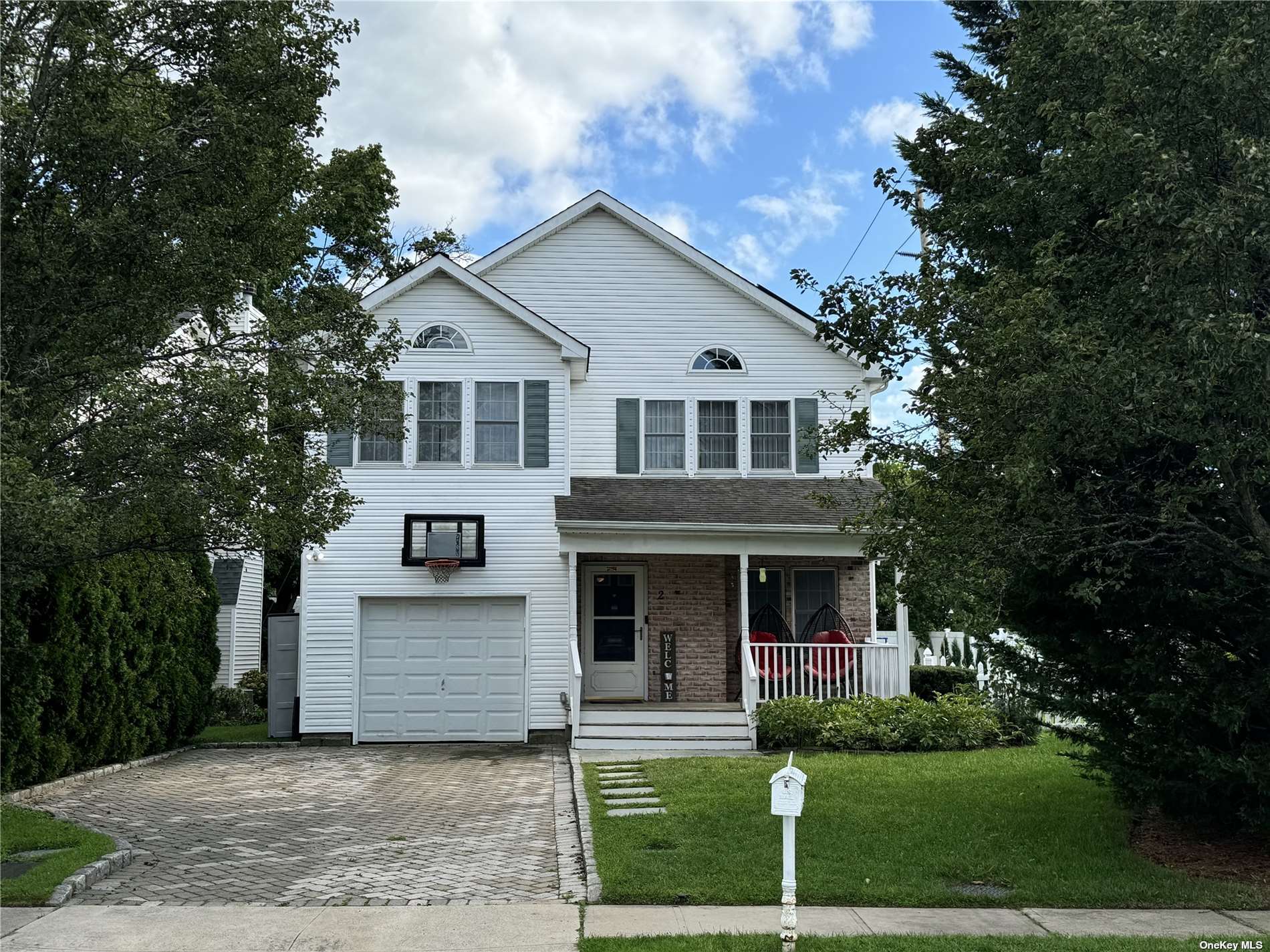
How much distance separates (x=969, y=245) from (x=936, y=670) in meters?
11.3

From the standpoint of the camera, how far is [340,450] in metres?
16.8

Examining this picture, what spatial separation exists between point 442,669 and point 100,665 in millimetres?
5213

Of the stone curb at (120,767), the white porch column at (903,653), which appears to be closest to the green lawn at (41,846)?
the stone curb at (120,767)

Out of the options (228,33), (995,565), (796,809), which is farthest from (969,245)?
(228,33)

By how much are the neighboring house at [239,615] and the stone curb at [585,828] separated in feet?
36.2

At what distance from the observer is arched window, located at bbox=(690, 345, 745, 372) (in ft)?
60.2

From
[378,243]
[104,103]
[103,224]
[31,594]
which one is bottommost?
[31,594]

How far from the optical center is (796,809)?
6195 millimetres

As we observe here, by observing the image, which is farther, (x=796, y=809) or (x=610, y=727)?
(x=610, y=727)

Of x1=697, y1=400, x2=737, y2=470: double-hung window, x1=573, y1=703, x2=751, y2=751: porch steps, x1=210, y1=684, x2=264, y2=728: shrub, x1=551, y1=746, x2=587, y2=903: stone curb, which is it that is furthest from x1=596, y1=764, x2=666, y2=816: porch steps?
x1=210, y1=684, x2=264, y2=728: shrub

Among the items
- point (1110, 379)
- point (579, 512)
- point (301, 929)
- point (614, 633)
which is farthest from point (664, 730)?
point (1110, 379)

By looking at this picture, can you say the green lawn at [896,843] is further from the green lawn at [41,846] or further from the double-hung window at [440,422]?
the double-hung window at [440,422]

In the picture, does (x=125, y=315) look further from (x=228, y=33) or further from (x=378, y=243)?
(x=378, y=243)

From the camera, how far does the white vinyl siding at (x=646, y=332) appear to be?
→ 59.6 ft
